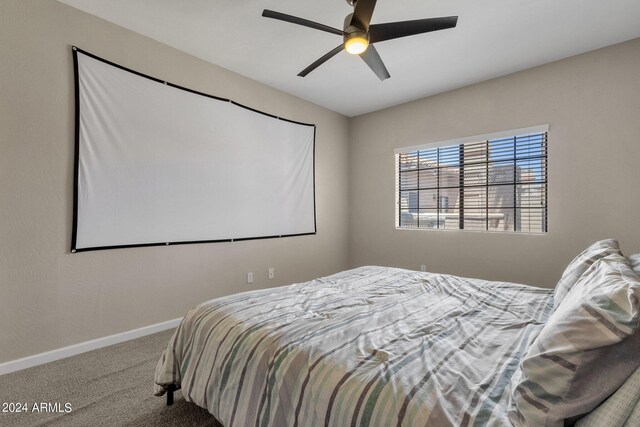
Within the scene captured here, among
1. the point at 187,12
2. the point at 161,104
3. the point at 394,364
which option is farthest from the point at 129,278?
the point at 394,364

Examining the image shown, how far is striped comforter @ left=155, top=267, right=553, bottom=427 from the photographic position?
0.92m

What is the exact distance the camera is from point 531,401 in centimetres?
77

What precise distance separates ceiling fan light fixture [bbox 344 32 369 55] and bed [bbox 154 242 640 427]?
62.7 inches

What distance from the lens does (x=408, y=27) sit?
76.6 inches

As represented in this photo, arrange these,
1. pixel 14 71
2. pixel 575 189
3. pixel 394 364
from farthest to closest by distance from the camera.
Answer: pixel 575 189 → pixel 14 71 → pixel 394 364

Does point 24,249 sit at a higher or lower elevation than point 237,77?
lower

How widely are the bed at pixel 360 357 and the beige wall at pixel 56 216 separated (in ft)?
4.24

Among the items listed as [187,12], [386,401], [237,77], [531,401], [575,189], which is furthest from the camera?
[237,77]

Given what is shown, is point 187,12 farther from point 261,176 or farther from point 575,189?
point 575,189

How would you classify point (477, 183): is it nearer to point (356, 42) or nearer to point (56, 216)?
point (356, 42)

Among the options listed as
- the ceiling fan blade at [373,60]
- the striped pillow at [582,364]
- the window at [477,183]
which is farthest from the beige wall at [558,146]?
the striped pillow at [582,364]

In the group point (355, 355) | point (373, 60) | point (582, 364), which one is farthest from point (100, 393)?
point (373, 60)

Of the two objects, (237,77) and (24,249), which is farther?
(237,77)

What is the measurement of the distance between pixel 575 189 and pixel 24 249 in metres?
4.79
